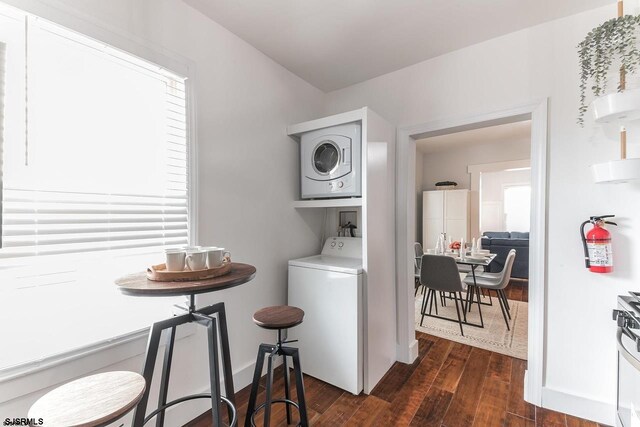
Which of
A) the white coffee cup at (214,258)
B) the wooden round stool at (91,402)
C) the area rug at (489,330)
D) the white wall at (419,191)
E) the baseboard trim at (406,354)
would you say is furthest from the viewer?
the white wall at (419,191)

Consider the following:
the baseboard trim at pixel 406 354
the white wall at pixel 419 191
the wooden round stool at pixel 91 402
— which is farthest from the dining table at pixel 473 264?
the wooden round stool at pixel 91 402

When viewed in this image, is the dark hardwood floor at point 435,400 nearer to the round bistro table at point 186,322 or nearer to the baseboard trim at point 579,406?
the baseboard trim at point 579,406

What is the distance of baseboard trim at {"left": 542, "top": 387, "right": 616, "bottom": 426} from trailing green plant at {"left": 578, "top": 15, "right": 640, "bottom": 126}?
1.67 m

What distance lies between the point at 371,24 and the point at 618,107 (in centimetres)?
143

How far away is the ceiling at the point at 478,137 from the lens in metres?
4.69

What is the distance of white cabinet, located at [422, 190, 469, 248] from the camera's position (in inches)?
224

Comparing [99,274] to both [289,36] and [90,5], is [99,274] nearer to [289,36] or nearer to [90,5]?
[90,5]

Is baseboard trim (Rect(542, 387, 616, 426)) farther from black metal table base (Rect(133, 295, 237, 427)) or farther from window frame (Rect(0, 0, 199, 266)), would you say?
window frame (Rect(0, 0, 199, 266))

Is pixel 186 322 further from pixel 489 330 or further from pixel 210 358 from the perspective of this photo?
pixel 489 330

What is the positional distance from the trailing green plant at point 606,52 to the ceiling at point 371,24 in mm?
258

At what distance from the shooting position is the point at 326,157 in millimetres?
2209

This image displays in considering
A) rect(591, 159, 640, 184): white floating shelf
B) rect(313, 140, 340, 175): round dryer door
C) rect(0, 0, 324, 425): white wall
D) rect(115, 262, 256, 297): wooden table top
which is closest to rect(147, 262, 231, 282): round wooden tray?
rect(115, 262, 256, 297): wooden table top

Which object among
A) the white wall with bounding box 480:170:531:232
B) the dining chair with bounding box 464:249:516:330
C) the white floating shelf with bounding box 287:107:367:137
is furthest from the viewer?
the white wall with bounding box 480:170:531:232

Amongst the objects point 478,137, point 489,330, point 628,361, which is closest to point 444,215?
point 478,137
